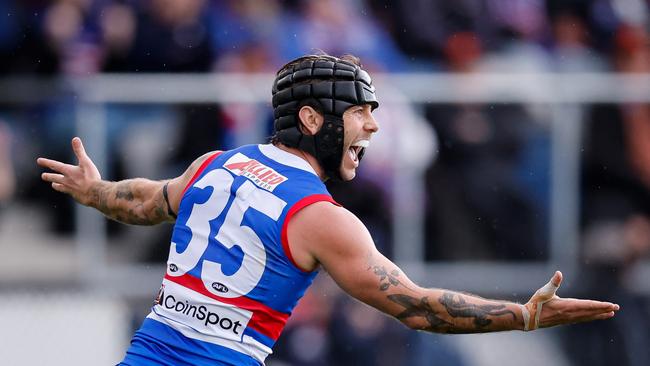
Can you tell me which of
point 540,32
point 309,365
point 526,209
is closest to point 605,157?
point 526,209

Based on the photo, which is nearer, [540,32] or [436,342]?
[436,342]

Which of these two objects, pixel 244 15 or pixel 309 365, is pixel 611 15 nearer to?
pixel 244 15

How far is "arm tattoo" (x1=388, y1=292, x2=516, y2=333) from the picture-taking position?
16.0 ft

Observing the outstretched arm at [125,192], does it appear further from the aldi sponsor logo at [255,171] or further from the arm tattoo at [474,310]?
the arm tattoo at [474,310]

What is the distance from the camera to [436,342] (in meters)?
8.97

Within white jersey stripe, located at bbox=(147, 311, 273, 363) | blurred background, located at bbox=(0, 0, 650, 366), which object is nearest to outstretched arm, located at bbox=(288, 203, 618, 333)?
white jersey stripe, located at bbox=(147, 311, 273, 363)

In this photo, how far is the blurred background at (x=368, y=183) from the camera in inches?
343

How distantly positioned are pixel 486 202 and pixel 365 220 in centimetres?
91

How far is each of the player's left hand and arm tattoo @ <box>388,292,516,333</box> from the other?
0.12 meters

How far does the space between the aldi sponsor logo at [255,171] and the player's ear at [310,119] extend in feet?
0.94

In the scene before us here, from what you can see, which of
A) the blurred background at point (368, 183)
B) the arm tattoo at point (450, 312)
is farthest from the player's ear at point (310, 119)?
the blurred background at point (368, 183)

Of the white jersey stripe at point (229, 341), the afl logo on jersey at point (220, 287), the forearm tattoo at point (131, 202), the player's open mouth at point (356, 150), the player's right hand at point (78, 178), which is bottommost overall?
the white jersey stripe at point (229, 341)

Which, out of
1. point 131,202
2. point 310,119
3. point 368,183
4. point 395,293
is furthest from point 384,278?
point 368,183

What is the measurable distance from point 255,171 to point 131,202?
3.06ft
